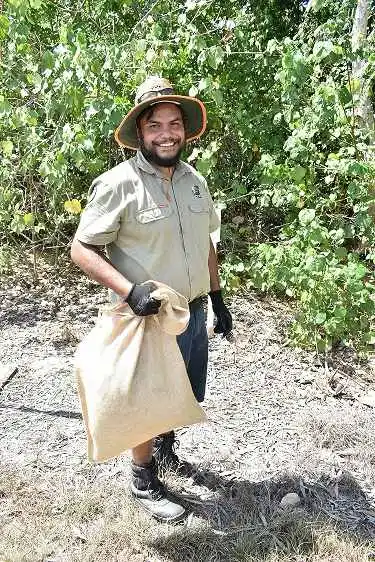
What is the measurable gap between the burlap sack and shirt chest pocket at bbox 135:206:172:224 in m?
0.25

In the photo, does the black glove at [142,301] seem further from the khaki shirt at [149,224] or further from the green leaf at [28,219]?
the green leaf at [28,219]

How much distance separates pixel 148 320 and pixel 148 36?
2.48 metres

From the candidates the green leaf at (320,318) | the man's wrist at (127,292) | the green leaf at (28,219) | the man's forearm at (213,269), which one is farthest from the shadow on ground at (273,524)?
the green leaf at (28,219)

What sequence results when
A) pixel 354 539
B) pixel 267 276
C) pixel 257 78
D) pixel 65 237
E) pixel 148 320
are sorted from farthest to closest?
pixel 65 237, pixel 257 78, pixel 267 276, pixel 354 539, pixel 148 320

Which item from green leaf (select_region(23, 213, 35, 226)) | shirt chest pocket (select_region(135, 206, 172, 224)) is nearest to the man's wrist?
shirt chest pocket (select_region(135, 206, 172, 224))

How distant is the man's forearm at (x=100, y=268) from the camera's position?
2162 millimetres

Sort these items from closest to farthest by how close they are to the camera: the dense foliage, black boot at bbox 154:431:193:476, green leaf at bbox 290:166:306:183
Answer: black boot at bbox 154:431:193:476 → the dense foliage → green leaf at bbox 290:166:306:183

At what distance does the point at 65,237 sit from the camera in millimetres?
5219

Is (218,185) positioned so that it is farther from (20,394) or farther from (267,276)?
(20,394)

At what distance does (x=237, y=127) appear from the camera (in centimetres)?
452

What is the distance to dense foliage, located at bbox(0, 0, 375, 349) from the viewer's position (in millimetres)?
3791

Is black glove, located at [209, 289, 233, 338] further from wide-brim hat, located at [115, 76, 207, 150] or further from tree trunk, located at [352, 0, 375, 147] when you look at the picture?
tree trunk, located at [352, 0, 375, 147]

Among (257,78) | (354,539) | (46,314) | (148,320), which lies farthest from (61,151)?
(354,539)

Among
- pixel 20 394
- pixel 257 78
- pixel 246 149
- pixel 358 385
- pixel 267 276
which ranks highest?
pixel 257 78
